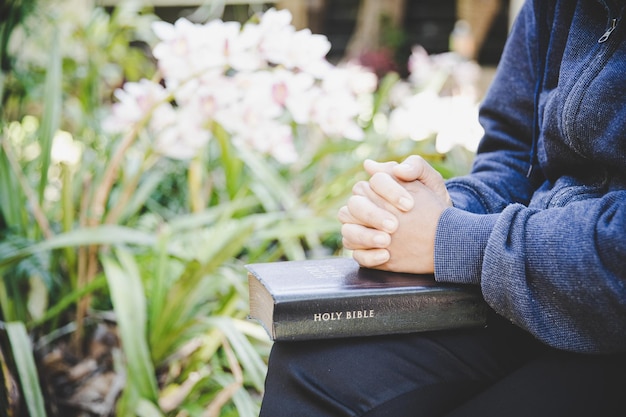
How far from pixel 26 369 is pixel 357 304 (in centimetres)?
69

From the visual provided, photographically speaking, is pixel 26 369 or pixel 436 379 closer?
pixel 436 379

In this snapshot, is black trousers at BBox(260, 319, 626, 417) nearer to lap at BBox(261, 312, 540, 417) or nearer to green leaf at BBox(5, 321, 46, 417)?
lap at BBox(261, 312, 540, 417)

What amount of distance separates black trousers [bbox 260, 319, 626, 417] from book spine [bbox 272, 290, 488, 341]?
20 mm

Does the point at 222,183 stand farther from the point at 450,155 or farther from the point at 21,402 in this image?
the point at 21,402

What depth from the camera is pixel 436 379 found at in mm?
736

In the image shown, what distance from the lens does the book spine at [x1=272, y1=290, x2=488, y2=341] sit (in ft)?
2.30

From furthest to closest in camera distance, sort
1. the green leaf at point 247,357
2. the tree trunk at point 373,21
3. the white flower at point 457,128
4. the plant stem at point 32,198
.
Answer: the tree trunk at point 373,21, the white flower at point 457,128, the plant stem at point 32,198, the green leaf at point 247,357

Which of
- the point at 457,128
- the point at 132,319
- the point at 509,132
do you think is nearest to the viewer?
the point at 509,132

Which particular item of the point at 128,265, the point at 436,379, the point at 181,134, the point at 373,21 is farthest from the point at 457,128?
the point at 373,21

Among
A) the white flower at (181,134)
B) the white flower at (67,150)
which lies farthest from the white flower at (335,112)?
the white flower at (67,150)

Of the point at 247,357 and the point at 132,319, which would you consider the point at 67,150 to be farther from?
the point at 247,357

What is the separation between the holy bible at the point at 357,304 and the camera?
70 cm

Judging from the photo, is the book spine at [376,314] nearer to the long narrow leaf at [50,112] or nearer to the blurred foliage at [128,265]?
the blurred foliage at [128,265]

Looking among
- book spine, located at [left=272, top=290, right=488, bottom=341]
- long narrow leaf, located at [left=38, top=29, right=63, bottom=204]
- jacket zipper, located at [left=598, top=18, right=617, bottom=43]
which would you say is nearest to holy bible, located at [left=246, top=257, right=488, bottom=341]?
book spine, located at [left=272, top=290, right=488, bottom=341]
